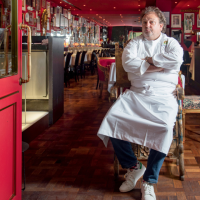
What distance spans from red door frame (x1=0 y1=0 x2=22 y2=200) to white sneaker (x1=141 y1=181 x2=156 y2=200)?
76 cm

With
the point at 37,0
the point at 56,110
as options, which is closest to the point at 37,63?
the point at 56,110

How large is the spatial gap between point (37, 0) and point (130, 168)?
8781 mm

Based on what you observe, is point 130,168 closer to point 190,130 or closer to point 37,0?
point 190,130

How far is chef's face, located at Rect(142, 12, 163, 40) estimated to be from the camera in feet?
6.70

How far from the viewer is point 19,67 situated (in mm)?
1465

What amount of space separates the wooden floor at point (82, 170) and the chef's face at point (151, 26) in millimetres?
1055

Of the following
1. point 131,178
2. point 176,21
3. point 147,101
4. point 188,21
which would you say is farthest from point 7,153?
point 188,21

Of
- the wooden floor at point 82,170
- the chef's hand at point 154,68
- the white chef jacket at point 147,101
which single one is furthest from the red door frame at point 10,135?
the chef's hand at point 154,68

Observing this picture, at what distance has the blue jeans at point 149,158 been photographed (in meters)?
1.74

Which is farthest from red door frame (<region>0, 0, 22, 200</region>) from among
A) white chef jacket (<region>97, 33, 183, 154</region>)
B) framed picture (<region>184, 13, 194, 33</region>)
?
framed picture (<region>184, 13, 194, 33</region>)

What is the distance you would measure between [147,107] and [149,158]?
1.12 ft

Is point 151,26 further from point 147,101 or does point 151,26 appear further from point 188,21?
point 188,21

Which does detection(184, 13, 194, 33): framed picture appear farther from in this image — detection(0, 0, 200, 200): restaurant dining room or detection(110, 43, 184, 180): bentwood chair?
detection(110, 43, 184, 180): bentwood chair

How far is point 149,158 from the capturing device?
1.79m
